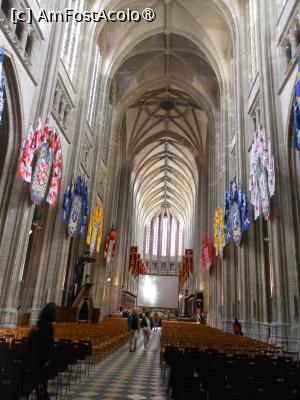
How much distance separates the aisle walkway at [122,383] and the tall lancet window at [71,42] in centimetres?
1487

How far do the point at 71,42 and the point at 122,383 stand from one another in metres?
17.9

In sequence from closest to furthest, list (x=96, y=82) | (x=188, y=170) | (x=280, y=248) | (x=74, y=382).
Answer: (x=74, y=382) → (x=280, y=248) → (x=96, y=82) → (x=188, y=170)

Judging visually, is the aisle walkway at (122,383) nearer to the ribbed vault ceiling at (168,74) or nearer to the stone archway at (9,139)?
the stone archway at (9,139)

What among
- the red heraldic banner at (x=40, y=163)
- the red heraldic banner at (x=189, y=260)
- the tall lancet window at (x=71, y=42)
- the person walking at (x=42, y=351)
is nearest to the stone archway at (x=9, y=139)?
the red heraldic banner at (x=40, y=163)

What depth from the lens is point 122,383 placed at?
6438 millimetres

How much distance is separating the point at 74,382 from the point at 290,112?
1116 cm

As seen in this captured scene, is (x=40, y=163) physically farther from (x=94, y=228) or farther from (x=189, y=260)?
(x=189, y=260)

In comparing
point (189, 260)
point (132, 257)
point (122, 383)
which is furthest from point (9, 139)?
point (189, 260)

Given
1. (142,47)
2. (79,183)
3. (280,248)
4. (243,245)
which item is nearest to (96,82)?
(142,47)

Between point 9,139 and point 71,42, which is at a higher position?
point 71,42

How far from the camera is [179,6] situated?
24.7m

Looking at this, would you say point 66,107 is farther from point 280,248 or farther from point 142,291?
point 142,291

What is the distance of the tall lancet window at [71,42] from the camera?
17.8m

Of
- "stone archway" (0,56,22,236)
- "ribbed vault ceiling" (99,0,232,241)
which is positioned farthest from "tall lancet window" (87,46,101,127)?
"stone archway" (0,56,22,236)
